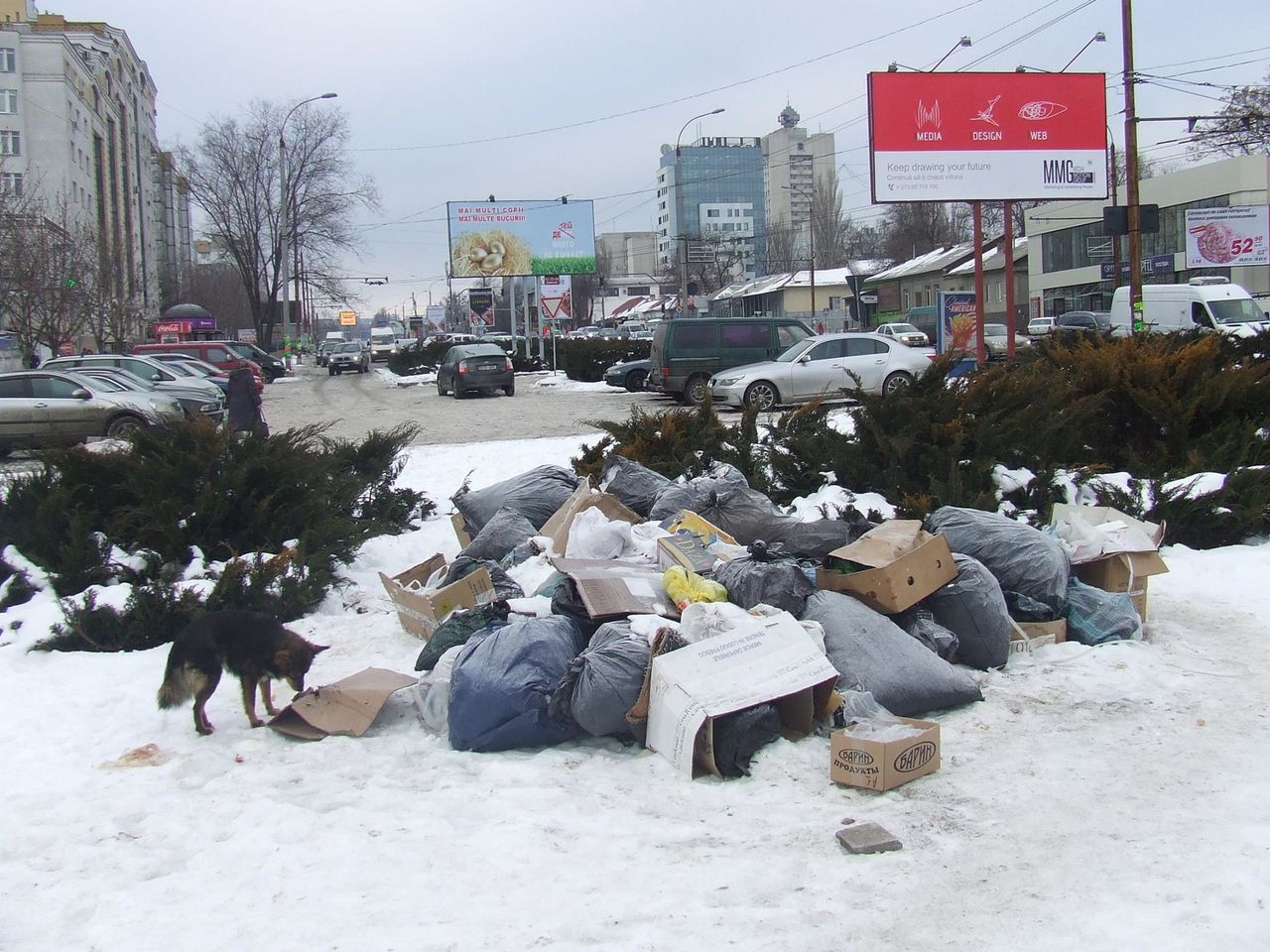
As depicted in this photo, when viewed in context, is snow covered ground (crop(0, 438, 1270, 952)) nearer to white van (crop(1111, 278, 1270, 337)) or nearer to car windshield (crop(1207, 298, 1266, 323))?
white van (crop(1111, 278, 1270, 337))

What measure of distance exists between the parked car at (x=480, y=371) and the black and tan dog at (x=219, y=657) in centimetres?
2416

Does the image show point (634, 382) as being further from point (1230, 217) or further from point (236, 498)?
point (1230, 217)

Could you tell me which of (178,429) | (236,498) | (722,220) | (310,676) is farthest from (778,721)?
(722,220)

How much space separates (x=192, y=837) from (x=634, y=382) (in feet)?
81.3

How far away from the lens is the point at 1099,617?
5641mm

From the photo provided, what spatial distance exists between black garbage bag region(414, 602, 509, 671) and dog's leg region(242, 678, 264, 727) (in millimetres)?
777

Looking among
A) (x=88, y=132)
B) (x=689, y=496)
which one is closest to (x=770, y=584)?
(x=689, y=496)

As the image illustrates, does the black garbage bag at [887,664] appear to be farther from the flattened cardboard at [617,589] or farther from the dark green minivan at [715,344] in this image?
the dark green minivan at [715,344]

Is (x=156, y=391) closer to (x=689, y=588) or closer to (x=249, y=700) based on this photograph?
(x=249, y=700)

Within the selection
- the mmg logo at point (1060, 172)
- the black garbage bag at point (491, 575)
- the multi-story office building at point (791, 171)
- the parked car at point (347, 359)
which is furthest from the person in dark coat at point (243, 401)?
the multi-story office building at point (791, 171)

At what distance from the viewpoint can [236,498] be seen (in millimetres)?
7160

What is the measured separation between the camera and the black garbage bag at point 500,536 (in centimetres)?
695

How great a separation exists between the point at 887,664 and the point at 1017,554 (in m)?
1.44

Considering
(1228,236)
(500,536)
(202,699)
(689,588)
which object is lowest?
(202,699)
